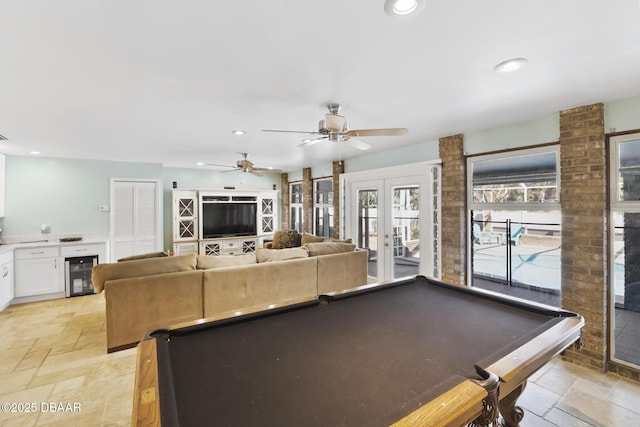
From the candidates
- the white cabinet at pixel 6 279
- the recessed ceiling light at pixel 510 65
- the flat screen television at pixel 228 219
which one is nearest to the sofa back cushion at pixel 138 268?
the white cabinet at pixel 6 279

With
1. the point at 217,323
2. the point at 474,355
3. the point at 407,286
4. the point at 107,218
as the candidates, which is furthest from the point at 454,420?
the point at 107,218

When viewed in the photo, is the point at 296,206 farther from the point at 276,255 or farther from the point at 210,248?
the point at 276,255

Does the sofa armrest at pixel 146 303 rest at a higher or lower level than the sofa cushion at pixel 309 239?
lower

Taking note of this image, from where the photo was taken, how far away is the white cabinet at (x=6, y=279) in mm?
3732

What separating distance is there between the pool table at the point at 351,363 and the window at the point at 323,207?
4.62 m

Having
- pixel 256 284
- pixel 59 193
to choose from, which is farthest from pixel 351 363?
pixel 59 193

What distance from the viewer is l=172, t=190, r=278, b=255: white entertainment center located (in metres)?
6.36

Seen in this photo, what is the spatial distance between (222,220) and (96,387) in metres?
4.72

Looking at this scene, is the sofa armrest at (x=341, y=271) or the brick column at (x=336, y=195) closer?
the sofa armrest at (x=341, y=271)

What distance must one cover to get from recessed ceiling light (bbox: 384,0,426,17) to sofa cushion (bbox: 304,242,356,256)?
299cm

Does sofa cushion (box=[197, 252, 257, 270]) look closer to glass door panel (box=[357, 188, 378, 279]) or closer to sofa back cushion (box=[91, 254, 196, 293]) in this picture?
sofa back cushion (box=[91, 254, 196, 293])

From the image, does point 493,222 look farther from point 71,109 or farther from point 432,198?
point 71,109

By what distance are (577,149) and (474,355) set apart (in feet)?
8.50

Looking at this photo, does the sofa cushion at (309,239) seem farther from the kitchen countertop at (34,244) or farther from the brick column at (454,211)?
the kitchen countertop at (34,244)
